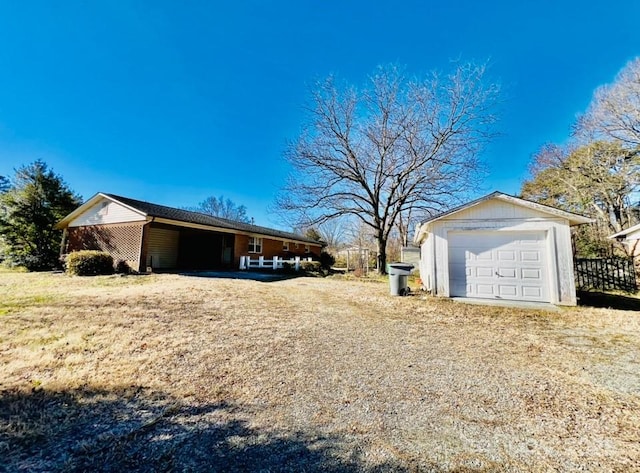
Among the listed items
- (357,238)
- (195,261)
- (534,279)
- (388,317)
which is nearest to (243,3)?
(388,317)

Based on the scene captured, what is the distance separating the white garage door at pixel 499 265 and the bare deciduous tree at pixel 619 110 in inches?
592

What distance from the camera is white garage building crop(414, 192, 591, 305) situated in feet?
25.8

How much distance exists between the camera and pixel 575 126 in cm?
1822

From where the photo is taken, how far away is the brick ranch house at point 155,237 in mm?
14547

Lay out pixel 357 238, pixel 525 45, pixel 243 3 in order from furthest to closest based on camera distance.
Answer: pixel 357 238, pixel 525 45, pixel 243 3

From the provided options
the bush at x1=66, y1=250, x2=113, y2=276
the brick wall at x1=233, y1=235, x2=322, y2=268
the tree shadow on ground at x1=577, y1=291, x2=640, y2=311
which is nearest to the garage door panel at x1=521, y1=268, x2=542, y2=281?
the tree shadow on ground at x1=577, y1=291, x2=640, y2=311

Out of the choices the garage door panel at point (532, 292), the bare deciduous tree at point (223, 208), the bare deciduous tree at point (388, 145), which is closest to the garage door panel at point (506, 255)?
the garage door panel at point (532, 292)

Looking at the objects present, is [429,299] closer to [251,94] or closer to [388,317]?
[388,317]

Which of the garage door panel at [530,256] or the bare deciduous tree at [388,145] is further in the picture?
the bare deciduous tree at [388,145]

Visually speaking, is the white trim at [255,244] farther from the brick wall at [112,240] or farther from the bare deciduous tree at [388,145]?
the brick wall at [112,240]

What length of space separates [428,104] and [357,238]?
17.1 meters

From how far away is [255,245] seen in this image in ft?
68.4

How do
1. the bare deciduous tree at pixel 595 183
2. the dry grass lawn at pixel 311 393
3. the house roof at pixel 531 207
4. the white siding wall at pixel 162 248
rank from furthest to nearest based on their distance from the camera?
the bare deciduous tree at pixel 595 183
the white siding wall at pixel 162 248
the house roof at pixel 531 207
the dry grass lawn at pixel 311 393

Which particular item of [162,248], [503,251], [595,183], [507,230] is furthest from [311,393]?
[595,183]
